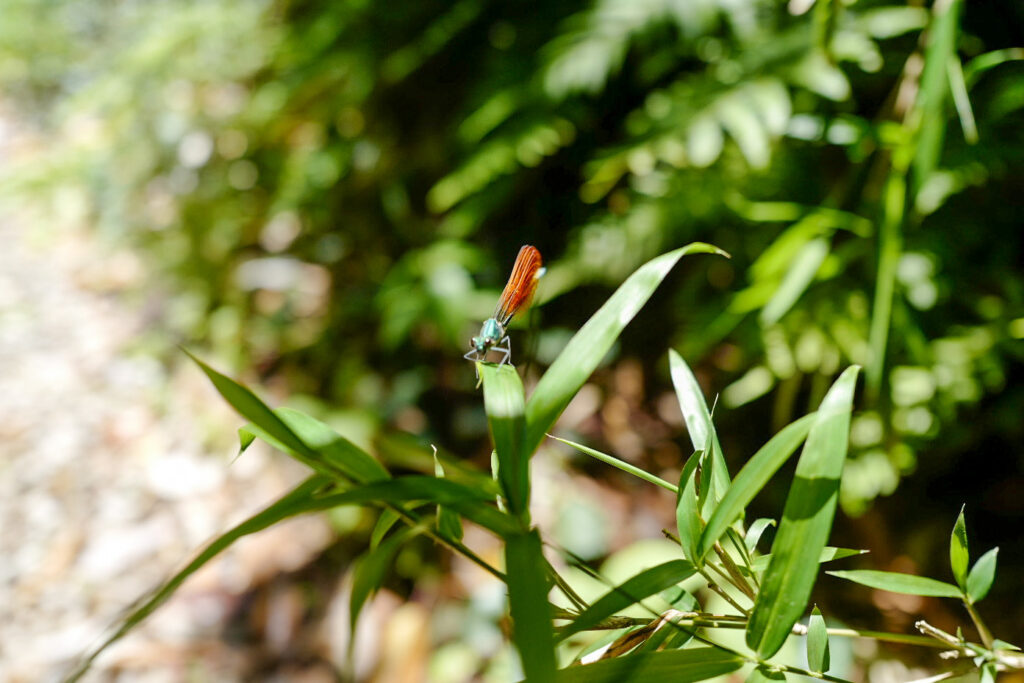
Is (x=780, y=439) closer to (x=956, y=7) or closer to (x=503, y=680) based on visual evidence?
(x=956, y=7)

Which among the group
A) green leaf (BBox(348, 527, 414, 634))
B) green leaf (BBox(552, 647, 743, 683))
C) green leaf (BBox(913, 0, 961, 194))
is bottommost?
green leaf (BBox(552, 647, 743, 683))

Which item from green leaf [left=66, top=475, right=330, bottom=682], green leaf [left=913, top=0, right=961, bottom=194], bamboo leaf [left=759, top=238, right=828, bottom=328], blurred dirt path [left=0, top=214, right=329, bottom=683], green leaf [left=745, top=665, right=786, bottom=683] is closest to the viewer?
green leaf [left=66, top=475, right=330, bottom=682]

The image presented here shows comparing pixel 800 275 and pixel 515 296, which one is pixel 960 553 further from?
pixel 800 275

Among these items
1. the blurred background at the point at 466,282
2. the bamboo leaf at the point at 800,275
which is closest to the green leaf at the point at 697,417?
the blurred background at the point at 466,282

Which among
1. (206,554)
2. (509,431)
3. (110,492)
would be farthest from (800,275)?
(110,492)

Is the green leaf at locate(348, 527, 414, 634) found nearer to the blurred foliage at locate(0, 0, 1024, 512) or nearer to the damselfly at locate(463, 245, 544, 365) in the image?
the damselfly at locate(463, 245, 544, 365)

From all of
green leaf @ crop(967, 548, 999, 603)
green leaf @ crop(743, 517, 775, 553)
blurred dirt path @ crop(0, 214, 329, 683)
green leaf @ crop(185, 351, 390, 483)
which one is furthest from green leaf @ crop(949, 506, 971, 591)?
blurred dirt path @ crop(0, 214, 329, 683)

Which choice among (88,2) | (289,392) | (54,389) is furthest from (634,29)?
(88,2)

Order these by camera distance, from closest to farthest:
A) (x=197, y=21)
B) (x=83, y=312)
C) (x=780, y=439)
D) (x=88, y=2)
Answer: (x=780, y=439)
(x=197, y=21)
(x=83, y=312)
(x=88, y=2)
